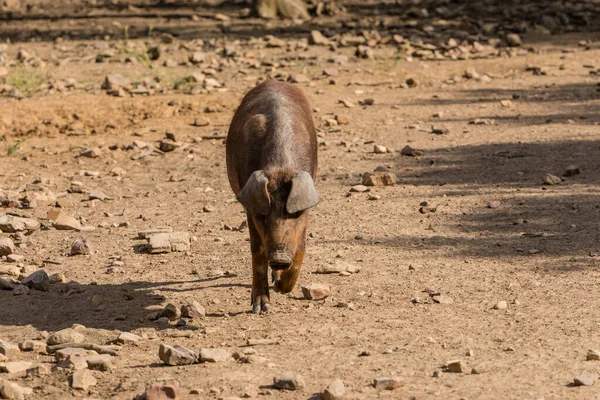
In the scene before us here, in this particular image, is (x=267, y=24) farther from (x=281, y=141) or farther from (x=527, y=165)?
(x=281, y=141)

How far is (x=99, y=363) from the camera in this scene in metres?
6.02

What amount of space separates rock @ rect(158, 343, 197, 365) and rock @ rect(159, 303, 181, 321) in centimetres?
89

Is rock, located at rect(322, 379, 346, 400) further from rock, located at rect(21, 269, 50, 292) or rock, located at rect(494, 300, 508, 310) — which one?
rock, located at rect(21, 269, 50, 292)

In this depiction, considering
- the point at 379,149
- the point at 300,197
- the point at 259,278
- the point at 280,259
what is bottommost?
the point at 379,149

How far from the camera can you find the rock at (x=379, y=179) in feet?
33.4

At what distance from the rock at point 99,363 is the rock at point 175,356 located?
0.32 metres

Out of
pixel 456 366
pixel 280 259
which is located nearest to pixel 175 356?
pixel 280 259

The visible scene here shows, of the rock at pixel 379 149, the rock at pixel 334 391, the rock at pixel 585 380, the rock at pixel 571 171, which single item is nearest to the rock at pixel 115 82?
the rock at pixel 379 149

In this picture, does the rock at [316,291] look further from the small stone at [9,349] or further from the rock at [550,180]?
the rock at [550,180]

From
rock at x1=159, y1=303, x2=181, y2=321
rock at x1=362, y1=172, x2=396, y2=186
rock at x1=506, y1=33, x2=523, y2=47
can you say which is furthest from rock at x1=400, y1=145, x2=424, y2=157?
rock at x1=506, y1=33, x2=523, y2=47

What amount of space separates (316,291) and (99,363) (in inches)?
72.2

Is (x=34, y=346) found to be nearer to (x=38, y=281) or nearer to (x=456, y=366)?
(x=38, y=281)

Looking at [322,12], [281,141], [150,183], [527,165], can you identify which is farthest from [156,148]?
[322,12]

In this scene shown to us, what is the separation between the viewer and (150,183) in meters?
10.8
